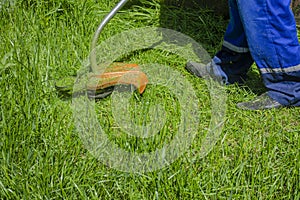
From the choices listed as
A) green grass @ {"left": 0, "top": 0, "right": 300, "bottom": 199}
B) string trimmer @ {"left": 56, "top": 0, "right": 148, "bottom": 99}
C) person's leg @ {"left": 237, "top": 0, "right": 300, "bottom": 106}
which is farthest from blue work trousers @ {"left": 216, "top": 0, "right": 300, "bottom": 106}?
string trimmer @ {"left": 56, "top": 0, "right": 148, "bottom": 99}

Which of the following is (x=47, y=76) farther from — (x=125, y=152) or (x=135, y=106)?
(x=125, y=152)

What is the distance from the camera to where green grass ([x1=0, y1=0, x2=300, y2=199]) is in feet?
7.12

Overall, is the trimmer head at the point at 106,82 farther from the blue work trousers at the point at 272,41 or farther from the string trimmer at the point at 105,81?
the blue work trousers at the point at 272,41

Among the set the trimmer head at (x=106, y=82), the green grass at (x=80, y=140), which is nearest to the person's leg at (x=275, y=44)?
the green grass at (x=80, y=140)

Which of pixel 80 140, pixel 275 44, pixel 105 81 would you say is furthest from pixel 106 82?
pixel 275 44

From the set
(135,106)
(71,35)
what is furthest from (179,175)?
(71,35)

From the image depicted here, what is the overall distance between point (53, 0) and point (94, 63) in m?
0.81

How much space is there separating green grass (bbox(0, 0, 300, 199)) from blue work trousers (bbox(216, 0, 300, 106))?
5.0 inches

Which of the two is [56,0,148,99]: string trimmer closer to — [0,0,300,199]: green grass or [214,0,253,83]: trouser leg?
[0,0,300,199]: green grass

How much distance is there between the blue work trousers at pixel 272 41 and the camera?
2.70m

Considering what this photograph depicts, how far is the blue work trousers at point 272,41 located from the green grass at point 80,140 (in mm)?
126

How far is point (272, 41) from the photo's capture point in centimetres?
276

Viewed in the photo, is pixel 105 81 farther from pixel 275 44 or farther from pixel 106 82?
pixel 275 44

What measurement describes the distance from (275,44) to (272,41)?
2 centimetres
